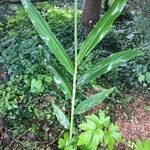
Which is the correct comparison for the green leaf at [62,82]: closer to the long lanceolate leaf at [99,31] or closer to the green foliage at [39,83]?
the long lanceolate leaf at [99,31]

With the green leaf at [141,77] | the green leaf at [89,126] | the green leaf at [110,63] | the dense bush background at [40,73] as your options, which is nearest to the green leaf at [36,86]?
the dense bush background at [40,73]

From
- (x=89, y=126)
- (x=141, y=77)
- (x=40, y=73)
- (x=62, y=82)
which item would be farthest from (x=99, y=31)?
(x=141, y=77)

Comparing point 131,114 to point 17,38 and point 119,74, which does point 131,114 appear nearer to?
point 119,74

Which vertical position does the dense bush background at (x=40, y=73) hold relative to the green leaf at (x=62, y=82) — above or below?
below

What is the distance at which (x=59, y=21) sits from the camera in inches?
229

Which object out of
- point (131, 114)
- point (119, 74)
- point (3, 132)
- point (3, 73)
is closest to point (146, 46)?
point (119, 74)

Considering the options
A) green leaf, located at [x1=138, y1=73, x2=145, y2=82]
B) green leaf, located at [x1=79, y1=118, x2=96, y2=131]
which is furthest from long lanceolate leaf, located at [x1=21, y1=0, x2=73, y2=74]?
green leaf, located at [x1=138, y1=73, x2=145, y2=82]

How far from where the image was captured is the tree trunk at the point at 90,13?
16.5ft

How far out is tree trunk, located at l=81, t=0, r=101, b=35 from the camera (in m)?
5.02

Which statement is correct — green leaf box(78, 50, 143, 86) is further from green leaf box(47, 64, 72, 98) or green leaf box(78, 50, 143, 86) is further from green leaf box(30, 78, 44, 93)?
green leaf box(30, 78, 44, 93)

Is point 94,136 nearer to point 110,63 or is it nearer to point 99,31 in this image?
point 110,63

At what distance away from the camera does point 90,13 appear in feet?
16.7

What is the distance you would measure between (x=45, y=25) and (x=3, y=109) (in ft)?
5.19

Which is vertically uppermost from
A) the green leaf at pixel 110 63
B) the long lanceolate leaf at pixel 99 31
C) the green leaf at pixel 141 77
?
the long lanceolate leaf at pixel 99 31
